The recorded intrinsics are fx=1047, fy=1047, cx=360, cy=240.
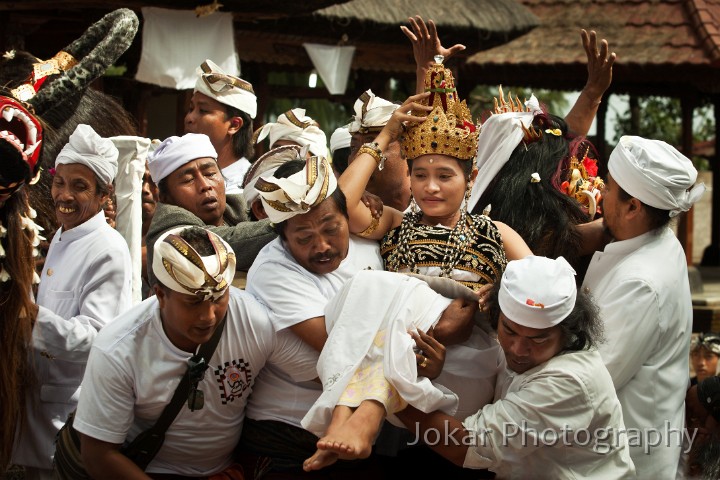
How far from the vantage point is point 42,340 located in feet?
13.1

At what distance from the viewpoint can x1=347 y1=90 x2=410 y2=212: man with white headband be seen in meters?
4.44

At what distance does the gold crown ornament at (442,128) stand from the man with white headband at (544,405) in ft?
2.05

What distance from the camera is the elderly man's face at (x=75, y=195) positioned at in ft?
14.6

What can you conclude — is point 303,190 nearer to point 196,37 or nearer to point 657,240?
point 657,240

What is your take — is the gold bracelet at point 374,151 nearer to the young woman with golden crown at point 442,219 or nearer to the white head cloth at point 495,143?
the young woman with golden crown at point 442,219

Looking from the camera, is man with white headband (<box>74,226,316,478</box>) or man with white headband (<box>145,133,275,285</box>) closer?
man with white headband (<box>74,226,316,478</box>)

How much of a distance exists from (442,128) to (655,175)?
787 millimetres

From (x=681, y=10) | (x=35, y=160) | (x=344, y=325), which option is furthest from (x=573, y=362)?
(x=681, y=10)

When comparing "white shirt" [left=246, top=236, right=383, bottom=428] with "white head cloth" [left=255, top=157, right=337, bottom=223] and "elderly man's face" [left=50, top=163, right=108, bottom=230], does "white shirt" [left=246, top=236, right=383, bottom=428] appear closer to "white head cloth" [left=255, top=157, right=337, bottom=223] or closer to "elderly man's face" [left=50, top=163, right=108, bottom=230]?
"white head cloth" [left=255, top=157, right=337, bottom=223]

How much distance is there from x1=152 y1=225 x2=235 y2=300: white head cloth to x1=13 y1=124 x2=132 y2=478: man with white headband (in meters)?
0.79

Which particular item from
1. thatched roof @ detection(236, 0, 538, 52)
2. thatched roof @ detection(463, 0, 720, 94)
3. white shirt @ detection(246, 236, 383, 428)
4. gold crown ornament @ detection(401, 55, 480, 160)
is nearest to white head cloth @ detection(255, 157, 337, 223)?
white shirt @ detection(246, 236, 383, 428)

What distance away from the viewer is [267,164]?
167 inches

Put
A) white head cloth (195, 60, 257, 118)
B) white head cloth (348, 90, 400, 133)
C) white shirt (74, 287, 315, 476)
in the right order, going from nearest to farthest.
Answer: white shirt (74, 287, 315, 476)
white head cloth (348, 90, 400, 133)
white head cloth (195, 60, 257, 118)

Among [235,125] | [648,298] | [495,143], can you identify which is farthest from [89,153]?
[648,298]
